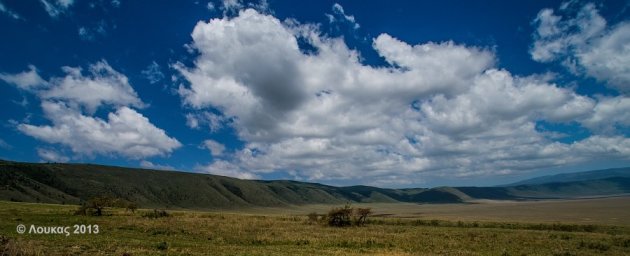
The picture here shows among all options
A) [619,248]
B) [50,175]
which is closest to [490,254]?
[619,248]

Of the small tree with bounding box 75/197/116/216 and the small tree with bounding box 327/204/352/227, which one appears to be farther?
the small tree with bounding box 327/204/352/227

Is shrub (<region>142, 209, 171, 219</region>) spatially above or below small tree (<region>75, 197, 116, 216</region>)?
below

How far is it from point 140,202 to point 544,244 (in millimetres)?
166655

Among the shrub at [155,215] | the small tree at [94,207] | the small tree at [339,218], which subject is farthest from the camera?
the small tree at [339,218]

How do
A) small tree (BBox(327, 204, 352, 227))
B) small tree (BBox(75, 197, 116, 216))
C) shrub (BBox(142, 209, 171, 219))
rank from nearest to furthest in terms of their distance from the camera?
1. small tree (BBox(75, 197, 116, 216))
2. shrub (BBox(142, 209, 171, 219))
3. small tree (BBox(327, 204, 352, 227))

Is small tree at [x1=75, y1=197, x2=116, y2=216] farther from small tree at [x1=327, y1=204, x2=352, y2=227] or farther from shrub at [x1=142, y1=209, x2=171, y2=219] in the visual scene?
small tree at [x1=327, y1=204, x2=352, y2=227]

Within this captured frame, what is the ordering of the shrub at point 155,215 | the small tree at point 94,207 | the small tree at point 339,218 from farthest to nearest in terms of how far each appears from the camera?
the small tree at point 339,218, the shrub at point 155,215, the small tree at point 94,207

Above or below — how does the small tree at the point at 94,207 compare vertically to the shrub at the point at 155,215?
above

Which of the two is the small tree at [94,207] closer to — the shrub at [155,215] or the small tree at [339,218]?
the shrub at [155,215]

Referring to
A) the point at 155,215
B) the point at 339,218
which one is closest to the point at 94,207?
the point at 155,215

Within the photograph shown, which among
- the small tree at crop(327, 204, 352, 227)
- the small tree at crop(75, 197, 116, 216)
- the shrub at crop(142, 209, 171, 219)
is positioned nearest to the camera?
the small tree at crop(75, 197, 116, 216)

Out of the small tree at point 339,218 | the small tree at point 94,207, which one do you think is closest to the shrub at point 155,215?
the small tree at point 94,207

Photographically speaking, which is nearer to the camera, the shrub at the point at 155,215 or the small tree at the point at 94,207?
the small tree at the point at 94,207

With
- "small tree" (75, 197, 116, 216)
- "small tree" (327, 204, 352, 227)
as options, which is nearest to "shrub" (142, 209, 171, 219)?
"small tree" (75, 197, 116, 216)
